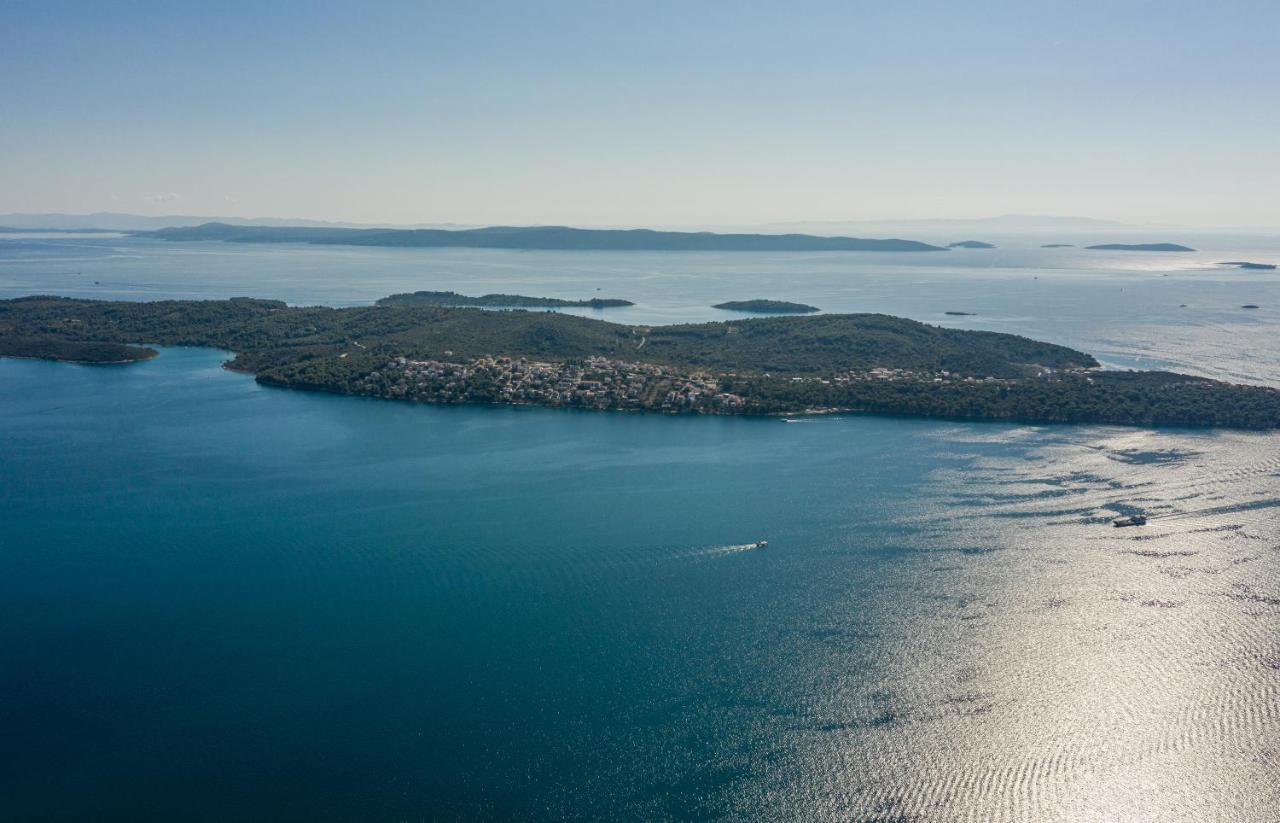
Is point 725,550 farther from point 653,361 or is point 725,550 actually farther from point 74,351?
point 74,351

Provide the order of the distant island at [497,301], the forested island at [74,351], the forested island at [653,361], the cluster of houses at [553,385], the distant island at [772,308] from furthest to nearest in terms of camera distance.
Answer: the distant island at [497,301] → the distant island at [772,308] → the forested island at [74,351] → the cluster of houses at [553,385] → the forested island at [653,361]

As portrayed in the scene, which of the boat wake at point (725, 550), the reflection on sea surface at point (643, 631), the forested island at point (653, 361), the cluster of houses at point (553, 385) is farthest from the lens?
the cluster of houses at point (553, 385)

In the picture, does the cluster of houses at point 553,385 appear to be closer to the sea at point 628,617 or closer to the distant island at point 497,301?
the sea at point 628,617

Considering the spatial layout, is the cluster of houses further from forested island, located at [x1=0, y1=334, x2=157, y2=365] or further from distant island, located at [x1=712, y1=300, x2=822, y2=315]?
distant island, located at [x1=712, y1=300, x2=822, y2=315]

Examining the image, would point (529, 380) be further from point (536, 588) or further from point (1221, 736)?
point (1221, 736)

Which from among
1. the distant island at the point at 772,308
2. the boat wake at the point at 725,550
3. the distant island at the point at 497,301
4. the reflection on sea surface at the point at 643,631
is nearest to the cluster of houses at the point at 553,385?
the reflection on sea surface at the point at 643,631

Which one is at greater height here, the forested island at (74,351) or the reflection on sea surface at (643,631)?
the forested island at (74,351)

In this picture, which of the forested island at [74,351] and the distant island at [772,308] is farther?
the distant island at [772,308]
